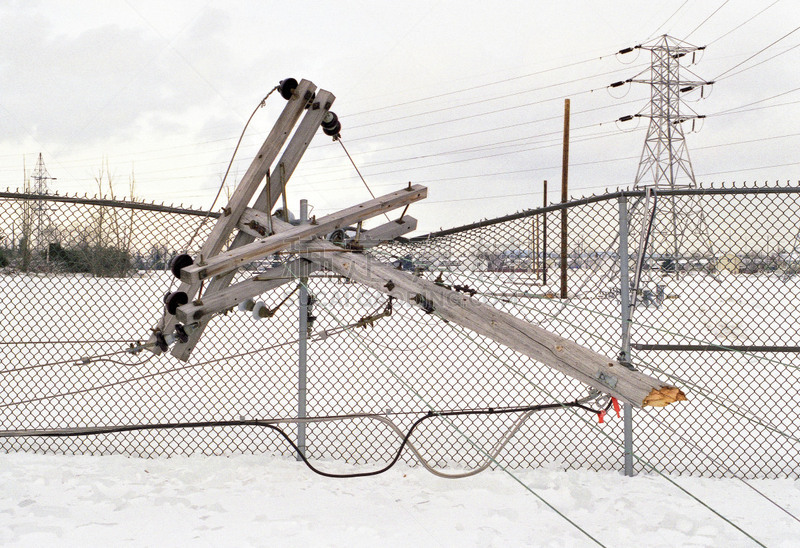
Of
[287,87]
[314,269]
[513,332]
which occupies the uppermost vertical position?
[287,87]

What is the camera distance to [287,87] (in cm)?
374

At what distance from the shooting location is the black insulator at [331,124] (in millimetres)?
3973

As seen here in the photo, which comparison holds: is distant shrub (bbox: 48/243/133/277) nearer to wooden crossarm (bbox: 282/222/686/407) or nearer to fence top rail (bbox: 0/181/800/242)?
fence top rail (bbox: 0/181/800/242)

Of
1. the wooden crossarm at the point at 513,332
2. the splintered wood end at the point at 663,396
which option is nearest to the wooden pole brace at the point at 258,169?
the wooden crossarm at the point at 513,332

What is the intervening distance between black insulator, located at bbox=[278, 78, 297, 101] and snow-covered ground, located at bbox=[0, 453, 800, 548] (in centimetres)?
268

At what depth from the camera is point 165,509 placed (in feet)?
11.9

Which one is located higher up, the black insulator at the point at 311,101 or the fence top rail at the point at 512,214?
the black insulator at the point at 311,101

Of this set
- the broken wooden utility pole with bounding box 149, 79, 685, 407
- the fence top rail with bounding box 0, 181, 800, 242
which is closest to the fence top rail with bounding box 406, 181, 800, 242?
the fence top rail with bounding box 0, 181, 800, 242

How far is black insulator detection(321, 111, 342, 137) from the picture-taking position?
3.97 m

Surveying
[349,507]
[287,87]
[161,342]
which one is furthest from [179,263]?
[349,507]

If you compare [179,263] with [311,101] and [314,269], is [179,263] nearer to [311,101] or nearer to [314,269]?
[314,269]

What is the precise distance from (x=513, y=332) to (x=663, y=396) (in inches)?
28.5

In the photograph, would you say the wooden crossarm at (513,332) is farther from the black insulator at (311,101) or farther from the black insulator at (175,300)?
the black insulator at (311,101)

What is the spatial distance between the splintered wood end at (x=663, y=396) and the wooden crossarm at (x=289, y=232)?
204 cm
